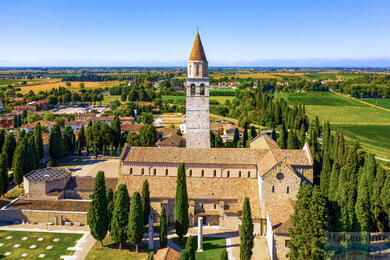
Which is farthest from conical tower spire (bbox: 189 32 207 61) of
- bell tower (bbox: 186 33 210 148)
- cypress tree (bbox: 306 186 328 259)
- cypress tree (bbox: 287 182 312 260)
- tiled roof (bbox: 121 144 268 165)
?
cypress tree (bbox: 306 186 328 259)

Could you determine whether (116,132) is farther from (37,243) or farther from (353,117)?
(353,117)

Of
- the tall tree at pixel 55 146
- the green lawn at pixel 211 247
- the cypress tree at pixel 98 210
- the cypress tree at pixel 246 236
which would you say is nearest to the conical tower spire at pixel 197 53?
the cypress tree at pixel 98 210

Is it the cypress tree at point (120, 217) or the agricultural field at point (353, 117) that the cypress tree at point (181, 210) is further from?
the agricultural field at point (353, 117)

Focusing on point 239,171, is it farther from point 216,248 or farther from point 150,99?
point 150,99

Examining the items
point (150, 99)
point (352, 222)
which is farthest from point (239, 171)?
point (150, 99)

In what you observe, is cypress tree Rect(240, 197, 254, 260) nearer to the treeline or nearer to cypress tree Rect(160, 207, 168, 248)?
the treeline

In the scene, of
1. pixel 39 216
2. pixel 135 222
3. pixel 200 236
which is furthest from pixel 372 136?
pixel 39 216
